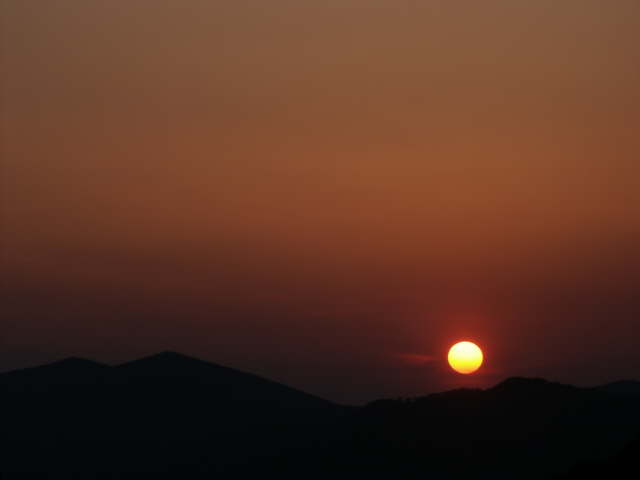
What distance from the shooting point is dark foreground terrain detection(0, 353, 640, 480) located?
69438 mm

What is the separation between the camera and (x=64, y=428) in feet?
313

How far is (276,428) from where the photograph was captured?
88.9 metres

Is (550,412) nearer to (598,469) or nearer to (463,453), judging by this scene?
(463,453)

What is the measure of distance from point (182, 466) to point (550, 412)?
2702 centimetres

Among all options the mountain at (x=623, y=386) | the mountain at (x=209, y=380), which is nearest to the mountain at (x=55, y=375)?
the mountain at (x=209, y=380)

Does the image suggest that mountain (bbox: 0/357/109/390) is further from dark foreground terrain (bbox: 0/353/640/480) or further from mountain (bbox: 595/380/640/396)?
mountain (bbox: 595/380/640/396)

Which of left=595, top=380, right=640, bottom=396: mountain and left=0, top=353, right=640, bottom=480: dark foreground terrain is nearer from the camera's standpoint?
left=0, top=353, right=640, bottom=480: dark foreground terrain

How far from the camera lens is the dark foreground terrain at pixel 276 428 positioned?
6944cm

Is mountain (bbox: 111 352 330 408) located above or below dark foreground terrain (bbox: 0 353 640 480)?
above

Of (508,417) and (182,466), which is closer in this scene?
(508,417)

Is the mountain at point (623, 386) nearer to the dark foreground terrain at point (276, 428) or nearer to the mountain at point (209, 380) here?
the dark foreground terrain at point (276, 428)

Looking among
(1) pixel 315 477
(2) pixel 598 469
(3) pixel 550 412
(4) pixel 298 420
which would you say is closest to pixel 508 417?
(3) pixel 550 412

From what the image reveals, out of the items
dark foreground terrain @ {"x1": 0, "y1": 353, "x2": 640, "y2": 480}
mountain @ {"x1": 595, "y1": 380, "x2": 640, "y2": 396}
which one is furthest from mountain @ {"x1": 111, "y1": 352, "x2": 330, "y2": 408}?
mountain @ {"x1": 595, "y1": 380, "x2": 640, "y2": 396}

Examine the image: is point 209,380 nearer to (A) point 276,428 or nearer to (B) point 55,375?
(B) point 55,375
